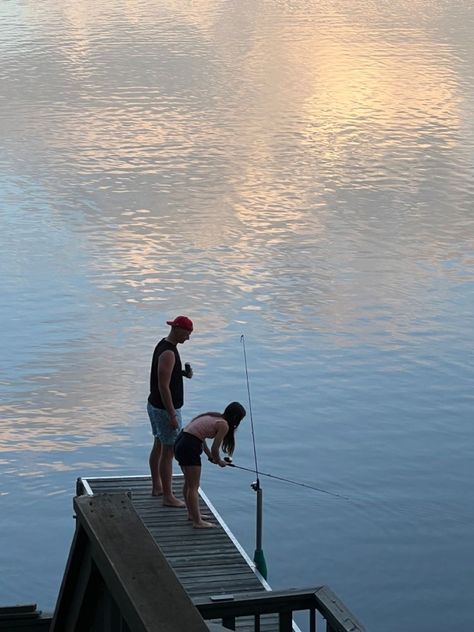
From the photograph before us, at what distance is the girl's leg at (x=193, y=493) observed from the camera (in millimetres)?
7469

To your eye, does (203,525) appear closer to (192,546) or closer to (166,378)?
(192,546)

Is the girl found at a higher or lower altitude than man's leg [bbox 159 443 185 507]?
higher

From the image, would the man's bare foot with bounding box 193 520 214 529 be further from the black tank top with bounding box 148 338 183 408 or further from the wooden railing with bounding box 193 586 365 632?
the wooden railing with bounding box 193 586 365 632

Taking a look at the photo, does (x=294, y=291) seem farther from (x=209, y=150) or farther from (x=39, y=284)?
(x=209, y=150)

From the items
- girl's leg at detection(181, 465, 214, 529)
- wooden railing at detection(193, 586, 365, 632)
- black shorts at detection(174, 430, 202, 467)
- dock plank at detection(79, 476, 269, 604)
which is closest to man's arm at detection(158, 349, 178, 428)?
black shorts at detection(174, 430, 202, 467)

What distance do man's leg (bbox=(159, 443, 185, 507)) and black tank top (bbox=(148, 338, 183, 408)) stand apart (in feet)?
0.80

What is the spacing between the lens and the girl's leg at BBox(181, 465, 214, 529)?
7.47 metres

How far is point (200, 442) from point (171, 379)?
0.38 metres

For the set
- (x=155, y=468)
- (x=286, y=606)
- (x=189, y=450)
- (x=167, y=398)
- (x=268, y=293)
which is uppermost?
A: (x=286, y=606)

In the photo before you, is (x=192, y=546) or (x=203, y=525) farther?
(x=203, y=525)

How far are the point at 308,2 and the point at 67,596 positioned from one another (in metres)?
32.5

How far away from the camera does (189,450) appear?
292 inches

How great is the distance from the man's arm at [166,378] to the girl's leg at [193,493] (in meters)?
0.27

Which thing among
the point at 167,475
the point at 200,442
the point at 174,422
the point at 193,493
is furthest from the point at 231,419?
the point at 167,475
